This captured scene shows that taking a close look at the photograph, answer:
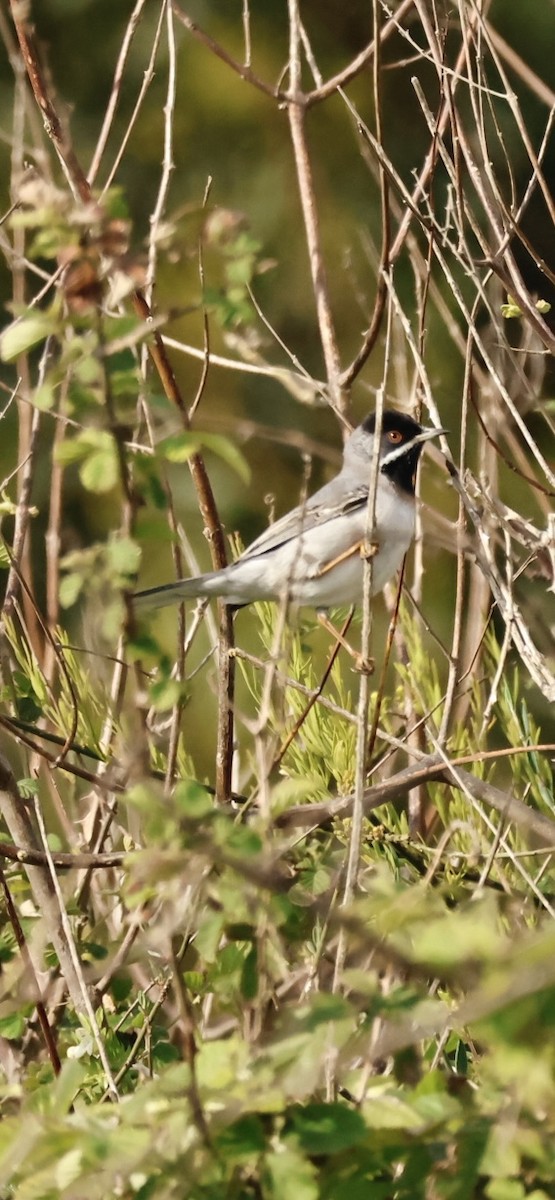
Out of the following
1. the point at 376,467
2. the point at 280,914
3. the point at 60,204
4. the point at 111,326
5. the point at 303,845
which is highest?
the point at 60,204

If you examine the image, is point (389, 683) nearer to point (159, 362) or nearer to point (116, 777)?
point (116, 777)

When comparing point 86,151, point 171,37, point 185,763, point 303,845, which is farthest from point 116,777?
point 86,151

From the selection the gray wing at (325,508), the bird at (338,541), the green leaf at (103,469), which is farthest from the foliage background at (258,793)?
the gray wing at (325,508)

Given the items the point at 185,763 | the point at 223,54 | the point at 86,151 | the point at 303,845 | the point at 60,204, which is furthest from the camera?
the point at 86,151

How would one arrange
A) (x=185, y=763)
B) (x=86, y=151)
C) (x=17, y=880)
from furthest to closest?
(x=86, y=151) → (x=185, y=763) → (x=17, y=880)

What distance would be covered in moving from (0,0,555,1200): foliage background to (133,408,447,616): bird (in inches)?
4.3

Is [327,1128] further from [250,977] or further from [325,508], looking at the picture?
[325,508]

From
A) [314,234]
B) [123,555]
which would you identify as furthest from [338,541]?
[123,555]

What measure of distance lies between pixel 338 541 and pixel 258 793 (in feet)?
5.92

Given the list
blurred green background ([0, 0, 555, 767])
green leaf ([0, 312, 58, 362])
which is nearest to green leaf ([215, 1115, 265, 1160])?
green leaf ([0, 312, 58, 362])

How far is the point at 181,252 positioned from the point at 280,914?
67 centimetres

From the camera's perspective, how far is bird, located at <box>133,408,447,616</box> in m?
2.99

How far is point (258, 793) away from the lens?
6.07ft

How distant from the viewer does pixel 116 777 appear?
9.13ft
